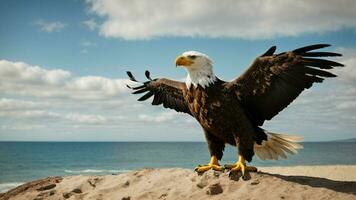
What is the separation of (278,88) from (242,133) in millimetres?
828

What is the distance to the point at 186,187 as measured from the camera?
6047 millimetres

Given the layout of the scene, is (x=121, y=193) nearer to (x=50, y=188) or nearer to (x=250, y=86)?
(x=50, y=188)

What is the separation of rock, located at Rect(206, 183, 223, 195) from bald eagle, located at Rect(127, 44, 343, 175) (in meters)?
0.36

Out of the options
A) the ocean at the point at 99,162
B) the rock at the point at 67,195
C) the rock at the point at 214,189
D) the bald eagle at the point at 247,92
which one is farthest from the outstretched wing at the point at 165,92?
the ocean at the point at 99,162

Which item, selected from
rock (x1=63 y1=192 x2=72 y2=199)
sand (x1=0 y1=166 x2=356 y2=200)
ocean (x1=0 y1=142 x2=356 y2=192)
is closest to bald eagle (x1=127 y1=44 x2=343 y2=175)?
sand (x1=0 y1=166 x2=356 y2=200)

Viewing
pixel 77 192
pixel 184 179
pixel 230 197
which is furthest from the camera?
pixel 77 192

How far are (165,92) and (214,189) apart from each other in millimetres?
2322

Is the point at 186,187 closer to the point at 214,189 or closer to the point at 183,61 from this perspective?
the point at 214,189

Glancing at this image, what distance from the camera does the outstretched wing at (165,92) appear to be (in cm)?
716

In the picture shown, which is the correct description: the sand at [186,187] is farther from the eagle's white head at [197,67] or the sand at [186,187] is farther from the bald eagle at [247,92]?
the eagle's white head at [197,67]

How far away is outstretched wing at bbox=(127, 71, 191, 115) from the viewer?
7.16 metres

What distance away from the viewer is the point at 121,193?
6559 millimetres

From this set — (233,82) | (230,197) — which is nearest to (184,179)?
(230,197)

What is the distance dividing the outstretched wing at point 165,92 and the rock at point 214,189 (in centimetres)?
177
